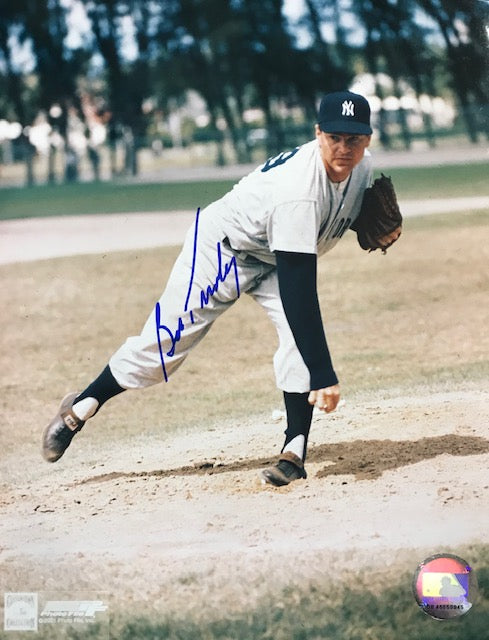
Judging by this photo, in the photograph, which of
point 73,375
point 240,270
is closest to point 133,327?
point 73,375

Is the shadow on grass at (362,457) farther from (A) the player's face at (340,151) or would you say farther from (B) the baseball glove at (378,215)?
(A) the player's face at (340,151)

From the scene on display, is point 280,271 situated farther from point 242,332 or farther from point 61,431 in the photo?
point 242,332

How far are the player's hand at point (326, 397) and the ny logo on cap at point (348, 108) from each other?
0.85 metres

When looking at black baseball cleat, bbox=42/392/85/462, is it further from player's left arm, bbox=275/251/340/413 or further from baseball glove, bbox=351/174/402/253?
baseball glove, bbox=351/174/402/253

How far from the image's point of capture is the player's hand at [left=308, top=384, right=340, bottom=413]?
12.0 ft

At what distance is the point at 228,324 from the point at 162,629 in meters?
2.59

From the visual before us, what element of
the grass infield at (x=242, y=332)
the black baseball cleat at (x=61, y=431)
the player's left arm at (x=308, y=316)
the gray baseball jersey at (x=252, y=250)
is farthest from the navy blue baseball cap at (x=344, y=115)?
the black baseball cleat at (x=61, y=431)

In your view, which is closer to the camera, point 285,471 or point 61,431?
point 285,471

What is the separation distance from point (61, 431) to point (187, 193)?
68.4 inches

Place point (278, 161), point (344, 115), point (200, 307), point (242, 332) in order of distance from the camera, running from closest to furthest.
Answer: point (344, 115) → point (278, 161) → point (200, 307) → point (242, 332)

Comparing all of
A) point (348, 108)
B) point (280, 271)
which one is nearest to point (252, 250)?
point (280, 271)

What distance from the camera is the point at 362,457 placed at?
4117mm

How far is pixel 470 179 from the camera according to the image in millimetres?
5285
